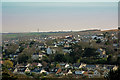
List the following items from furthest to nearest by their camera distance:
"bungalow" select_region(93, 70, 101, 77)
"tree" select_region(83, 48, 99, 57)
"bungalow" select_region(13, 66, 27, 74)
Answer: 1. "tree" select_region(83, 48, 99, 57)
2. "bungalow" select_region(13, 66, 27, 74)
3. "bungalow" select_region(93, 70, 101, 77)

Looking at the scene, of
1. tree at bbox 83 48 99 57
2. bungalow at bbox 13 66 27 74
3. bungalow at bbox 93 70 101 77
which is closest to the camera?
bungalow at bbox 93 70 101 77

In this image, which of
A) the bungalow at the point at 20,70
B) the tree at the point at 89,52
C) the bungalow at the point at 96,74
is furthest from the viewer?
the tree at the point at 89,52

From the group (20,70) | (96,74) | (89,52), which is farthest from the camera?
(89,52)

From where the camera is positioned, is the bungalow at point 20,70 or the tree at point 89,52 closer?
the bungalow at point 20,70

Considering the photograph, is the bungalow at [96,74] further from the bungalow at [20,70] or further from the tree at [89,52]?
the tree at [89,52]

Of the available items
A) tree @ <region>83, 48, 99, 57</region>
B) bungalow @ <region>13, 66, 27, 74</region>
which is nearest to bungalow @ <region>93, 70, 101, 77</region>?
bungalow @ <region>13, 66, 27, 74</region>

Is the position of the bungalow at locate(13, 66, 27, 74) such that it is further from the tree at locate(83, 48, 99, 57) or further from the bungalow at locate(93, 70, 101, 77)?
the tree at locate(83, 48, 99, 57)

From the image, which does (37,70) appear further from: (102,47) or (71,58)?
(102,47)

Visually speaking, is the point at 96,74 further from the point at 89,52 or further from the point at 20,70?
the point at 89,52

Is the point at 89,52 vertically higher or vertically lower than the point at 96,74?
higher

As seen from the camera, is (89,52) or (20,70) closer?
(20,70)

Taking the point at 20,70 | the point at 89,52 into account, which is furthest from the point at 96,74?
the point at 89,52

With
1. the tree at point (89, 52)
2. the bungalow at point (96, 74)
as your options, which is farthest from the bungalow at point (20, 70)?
the tree at point (89, 52)
